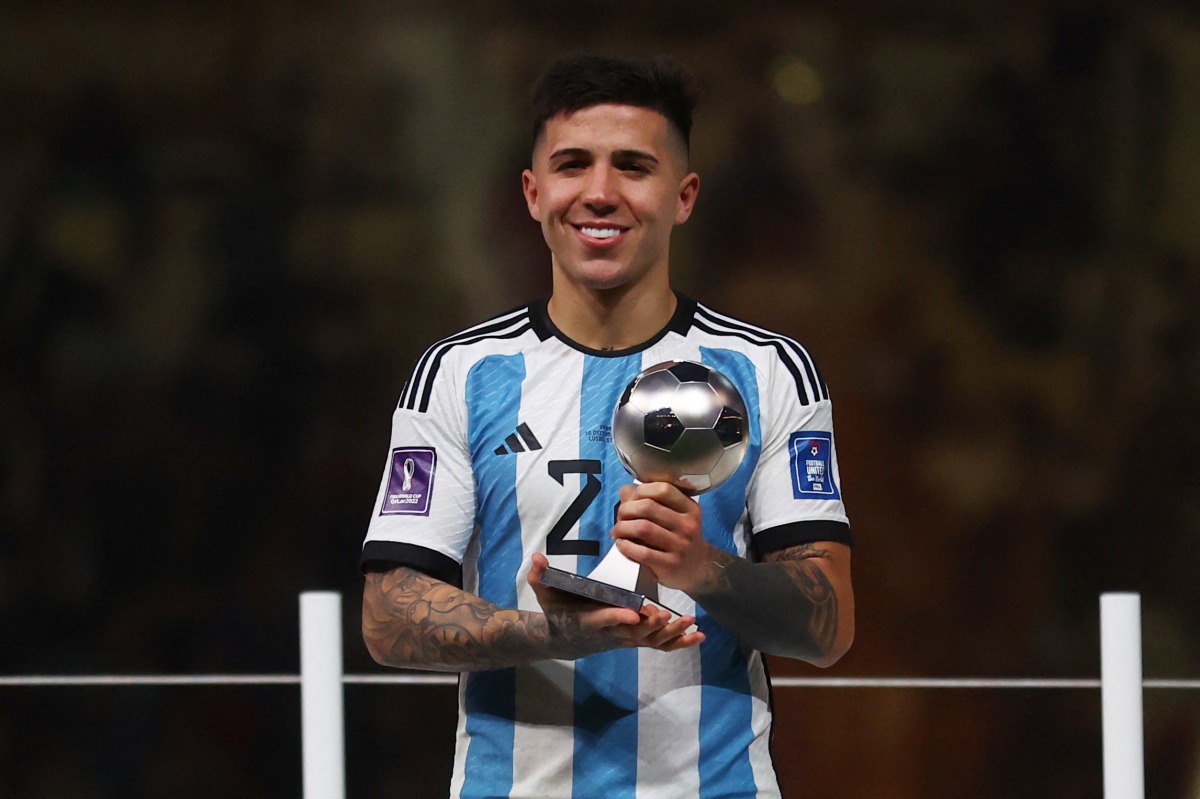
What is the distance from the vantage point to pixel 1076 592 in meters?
3.04

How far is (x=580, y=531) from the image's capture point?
1.57m

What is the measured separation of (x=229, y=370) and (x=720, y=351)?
1.76m

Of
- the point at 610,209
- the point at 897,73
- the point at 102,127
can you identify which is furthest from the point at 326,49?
the point at 610,209

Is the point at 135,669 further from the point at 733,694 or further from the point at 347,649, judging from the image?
the point at 733,694

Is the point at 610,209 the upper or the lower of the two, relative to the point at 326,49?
lower

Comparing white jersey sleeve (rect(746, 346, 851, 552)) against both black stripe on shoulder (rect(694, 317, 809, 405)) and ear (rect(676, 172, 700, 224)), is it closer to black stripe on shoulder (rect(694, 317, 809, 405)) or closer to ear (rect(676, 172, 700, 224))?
black stripe on shoulder (rect(694, 317, 809, 405))

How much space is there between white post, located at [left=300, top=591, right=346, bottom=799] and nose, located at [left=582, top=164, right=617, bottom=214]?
2.31 feet

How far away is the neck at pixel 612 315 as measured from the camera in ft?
5.43

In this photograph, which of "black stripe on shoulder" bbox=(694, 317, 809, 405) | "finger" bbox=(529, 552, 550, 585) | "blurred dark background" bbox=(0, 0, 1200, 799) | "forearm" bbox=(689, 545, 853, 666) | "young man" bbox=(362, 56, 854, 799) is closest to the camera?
"finger" bbox=(529, 552, 550, 585)

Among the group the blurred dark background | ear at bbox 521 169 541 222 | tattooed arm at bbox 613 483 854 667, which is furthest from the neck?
the blurred dark background

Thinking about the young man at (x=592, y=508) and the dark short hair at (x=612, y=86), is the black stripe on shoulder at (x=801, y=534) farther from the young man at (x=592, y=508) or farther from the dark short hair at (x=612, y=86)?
the dark short hair at (x=612, y=86)

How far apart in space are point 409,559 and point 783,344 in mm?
513

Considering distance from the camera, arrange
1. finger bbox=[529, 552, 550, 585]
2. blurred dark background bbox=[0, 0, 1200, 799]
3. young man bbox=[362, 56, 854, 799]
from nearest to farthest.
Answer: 1. finger bbox=[529, 552, 550, 585]
2. young man bbox=[362, 56, 854, 799]
3. blurred dark background bbox=[0, 0, 1200, 799]

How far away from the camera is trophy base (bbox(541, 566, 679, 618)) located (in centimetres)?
128
